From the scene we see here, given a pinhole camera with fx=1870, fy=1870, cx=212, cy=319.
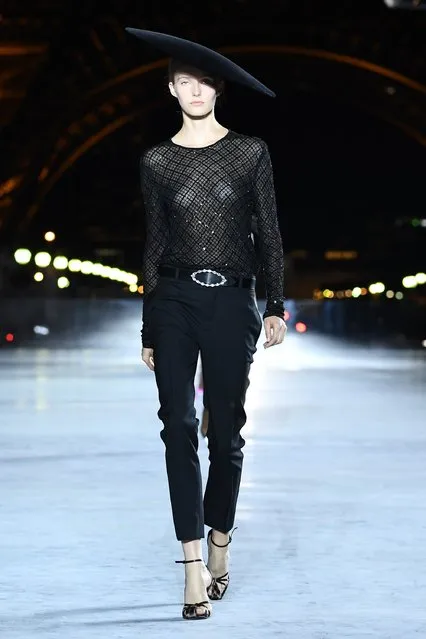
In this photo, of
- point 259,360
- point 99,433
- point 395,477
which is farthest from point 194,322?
point 259,360

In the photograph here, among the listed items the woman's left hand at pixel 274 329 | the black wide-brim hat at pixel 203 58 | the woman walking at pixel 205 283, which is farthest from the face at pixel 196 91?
the woman's left hand at pixel 274 329

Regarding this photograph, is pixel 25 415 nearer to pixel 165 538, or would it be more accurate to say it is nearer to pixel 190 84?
pixel 165 538

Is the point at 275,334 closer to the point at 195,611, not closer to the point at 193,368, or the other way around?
the point at 193,368

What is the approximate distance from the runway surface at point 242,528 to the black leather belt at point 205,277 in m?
1.19

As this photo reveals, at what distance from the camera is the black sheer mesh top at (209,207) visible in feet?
23.2

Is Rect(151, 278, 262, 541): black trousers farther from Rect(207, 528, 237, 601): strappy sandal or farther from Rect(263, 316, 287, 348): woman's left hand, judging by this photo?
Rect(207, 528, 237, 601): strappy sandal

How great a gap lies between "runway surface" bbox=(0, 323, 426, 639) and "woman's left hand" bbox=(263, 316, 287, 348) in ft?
3.17

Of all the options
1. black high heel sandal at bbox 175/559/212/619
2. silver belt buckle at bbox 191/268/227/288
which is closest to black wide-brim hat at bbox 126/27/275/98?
silver belt buckle at bbox 191/268/227/288

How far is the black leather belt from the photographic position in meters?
7.02

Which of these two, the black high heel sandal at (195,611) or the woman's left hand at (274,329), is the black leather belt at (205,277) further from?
the black high heel sandal at (195,611)

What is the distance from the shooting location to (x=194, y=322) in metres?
6.99

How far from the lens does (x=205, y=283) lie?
23.0ft

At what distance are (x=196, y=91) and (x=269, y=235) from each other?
2.06 ft

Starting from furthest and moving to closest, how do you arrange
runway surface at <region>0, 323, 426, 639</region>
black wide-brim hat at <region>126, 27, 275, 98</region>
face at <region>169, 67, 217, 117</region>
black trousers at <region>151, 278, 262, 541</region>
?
face at <region>169, 67, 217, 117</region>, black trousers at <region>151, 278, 262, 541</region>, black wide-brim hat at <region>126, 27, 275, 98</region>, runway surface at <region>0, 323, 426, 639</region>
